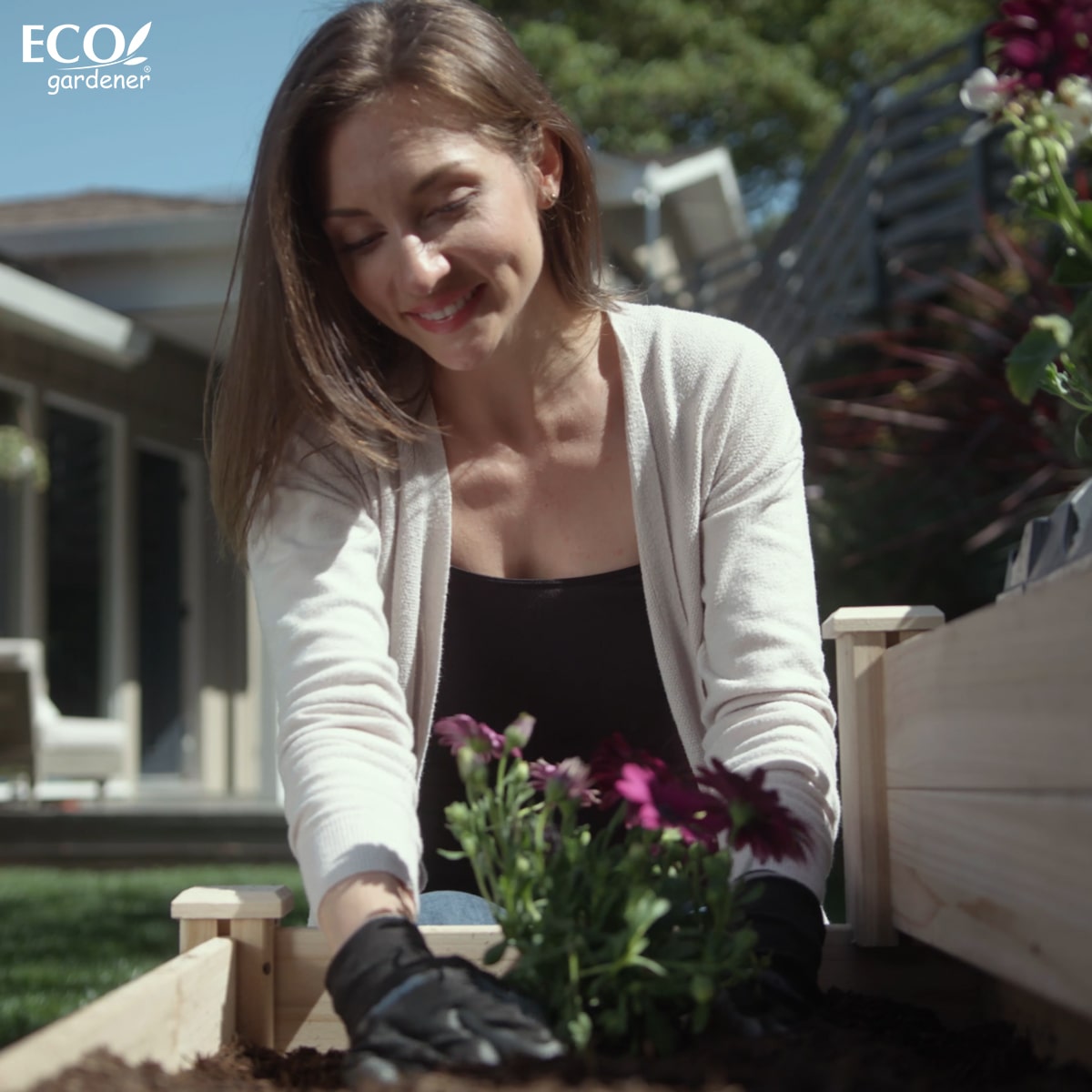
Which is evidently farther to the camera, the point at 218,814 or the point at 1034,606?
the point at 218,814

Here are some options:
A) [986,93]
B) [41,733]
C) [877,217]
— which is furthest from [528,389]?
[877,217]

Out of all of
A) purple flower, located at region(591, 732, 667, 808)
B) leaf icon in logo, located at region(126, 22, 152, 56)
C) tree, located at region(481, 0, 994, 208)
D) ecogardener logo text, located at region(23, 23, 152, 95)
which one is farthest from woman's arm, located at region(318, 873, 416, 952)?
tree, located at region(481, 0, 994, 208)

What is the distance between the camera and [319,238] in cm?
183

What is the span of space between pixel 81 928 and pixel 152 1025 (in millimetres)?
3448

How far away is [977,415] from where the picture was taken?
6.05 metres

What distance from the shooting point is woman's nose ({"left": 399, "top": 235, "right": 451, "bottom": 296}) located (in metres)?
1.68

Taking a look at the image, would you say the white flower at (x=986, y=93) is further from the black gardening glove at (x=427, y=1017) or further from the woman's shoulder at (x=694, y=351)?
the black gardening glove at (x=427, y=1017)

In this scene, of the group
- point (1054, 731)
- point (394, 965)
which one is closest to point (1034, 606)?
point (1054, 731)

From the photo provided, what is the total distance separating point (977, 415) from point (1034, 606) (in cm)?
519

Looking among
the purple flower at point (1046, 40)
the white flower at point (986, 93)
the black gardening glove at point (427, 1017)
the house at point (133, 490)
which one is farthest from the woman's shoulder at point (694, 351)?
the house at point (133, 490)

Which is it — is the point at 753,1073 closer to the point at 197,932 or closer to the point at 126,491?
the point at 197,932

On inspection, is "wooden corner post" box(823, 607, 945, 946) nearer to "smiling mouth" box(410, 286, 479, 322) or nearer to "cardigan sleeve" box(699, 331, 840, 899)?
"cardigan sleeve" box(699, 331, 840, 899)

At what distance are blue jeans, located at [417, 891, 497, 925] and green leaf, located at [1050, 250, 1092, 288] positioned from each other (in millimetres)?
903

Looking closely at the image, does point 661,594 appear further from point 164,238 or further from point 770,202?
point 770,202
